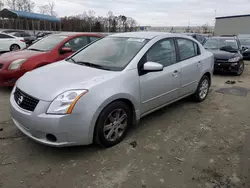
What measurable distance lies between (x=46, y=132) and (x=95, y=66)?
1.26 meters

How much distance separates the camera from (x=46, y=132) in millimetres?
2477

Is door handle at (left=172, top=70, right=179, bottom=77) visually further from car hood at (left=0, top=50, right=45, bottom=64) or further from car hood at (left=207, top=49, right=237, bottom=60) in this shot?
car hood at (left=207, top=49, right=237, bottom=60)

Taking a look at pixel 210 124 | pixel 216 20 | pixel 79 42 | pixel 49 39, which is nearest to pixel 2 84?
pixel 49 39

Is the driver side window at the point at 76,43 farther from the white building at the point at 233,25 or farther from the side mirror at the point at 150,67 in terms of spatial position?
the white building at the point at 233,25

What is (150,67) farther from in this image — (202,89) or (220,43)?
(220,43)

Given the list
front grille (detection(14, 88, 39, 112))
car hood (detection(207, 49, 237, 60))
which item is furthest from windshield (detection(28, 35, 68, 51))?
car hood (detection(207, 49, 237, 60))

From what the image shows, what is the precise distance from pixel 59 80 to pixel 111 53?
1.08 meters

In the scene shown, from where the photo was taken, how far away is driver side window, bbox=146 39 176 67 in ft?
11.4

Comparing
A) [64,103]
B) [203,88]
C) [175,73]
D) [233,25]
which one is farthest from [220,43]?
[233,25]

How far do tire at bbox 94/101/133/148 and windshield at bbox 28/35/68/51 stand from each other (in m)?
3.56

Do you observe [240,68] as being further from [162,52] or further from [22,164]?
[22,164]

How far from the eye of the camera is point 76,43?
606 cm

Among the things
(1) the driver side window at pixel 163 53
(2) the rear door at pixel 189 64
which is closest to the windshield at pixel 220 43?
(2) the rear door at pixel 189 64

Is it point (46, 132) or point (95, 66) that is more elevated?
point (95, 66)
